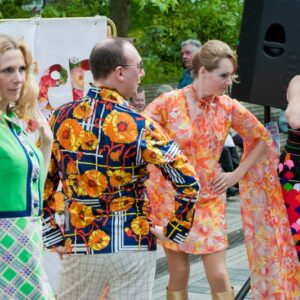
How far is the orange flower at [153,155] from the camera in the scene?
453 centimetres

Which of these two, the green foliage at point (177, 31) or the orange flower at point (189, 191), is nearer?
the orange flower at point (189, 191)

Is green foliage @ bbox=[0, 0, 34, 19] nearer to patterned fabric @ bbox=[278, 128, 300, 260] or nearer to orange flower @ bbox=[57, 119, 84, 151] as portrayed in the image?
patterned fabric @ bbox=[278, 128, 300, 260]

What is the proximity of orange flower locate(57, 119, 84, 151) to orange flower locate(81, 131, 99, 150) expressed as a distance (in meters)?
0.02

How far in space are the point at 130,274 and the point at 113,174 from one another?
43 cm

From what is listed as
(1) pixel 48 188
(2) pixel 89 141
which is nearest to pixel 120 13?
(1) pixel 48 188

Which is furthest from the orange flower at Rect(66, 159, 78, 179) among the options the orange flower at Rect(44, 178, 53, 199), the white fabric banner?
the white fabric banner

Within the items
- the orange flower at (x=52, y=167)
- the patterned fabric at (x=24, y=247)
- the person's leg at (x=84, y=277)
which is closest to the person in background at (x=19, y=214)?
the patterned fabric at (x=24, y=247)

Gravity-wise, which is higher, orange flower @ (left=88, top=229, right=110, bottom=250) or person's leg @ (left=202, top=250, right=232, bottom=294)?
orange flower @ (left=88, top=229, right=110, bottom=250)

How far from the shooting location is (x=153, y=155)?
4.53 metres

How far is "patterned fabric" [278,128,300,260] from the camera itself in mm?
5125

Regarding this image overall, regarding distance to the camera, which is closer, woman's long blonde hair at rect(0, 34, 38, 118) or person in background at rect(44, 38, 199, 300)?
woman's long blonde hair at rect(0, 34, 38, 118)

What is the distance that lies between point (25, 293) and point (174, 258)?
242 centimetres

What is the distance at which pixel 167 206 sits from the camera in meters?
6.32

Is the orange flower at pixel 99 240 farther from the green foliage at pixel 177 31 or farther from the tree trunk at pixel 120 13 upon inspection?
the green foliage at pixel 177 31
